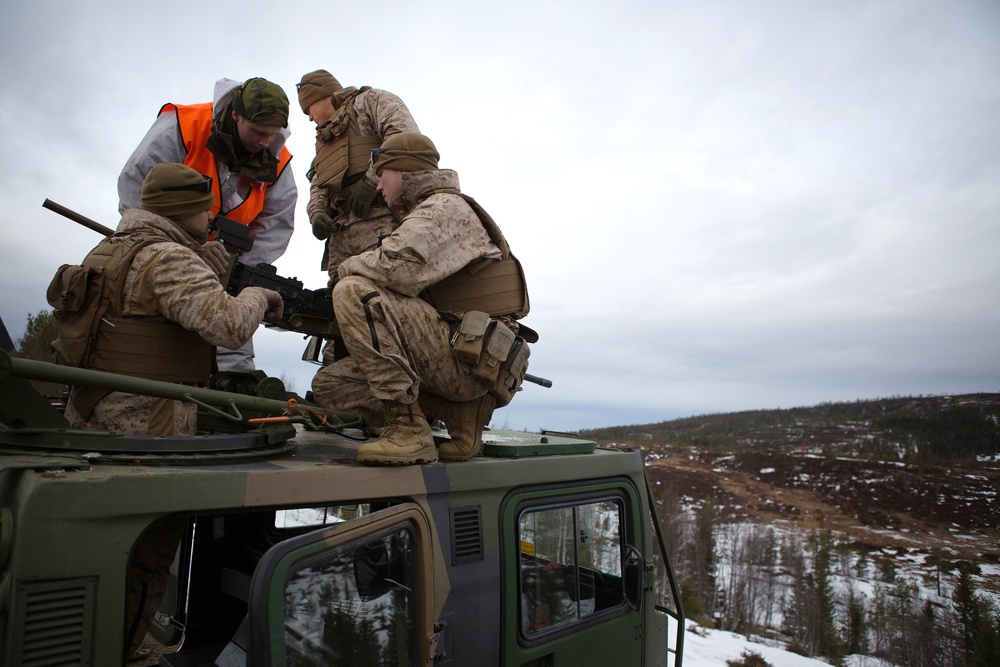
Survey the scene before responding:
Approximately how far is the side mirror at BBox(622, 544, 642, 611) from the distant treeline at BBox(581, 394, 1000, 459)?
36.9 meters

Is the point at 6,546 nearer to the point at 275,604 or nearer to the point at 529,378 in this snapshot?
the point at 275,604

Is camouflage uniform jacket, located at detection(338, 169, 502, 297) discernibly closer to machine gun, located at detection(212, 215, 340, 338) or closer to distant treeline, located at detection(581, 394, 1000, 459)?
machine gun, located at detection(212, 215, 340, 338)

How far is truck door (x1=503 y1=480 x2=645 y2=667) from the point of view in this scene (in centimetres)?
256

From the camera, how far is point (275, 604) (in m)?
1.70

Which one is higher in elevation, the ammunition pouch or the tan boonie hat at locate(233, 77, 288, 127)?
the tan boonie hat at locate(233, 77, 288, 127)

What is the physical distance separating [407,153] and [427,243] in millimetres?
601

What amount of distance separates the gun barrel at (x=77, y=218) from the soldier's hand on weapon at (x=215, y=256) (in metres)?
0.39

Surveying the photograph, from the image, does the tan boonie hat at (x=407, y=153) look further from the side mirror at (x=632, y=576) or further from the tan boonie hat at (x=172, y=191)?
the side mirror at (x=632, y=576)

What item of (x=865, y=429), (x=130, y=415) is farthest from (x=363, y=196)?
(x=865, y=429)

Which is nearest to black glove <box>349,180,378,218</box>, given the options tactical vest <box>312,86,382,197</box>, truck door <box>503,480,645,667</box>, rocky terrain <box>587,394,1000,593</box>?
tactical vest <box>312,86,382,197</box>

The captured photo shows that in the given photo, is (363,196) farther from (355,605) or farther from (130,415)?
(355,605)

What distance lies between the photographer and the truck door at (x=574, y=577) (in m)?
2.56

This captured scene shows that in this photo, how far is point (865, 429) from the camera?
59594mm

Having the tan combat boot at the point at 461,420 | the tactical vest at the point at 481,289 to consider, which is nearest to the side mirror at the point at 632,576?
the tan combat boot at the point at 461,420
